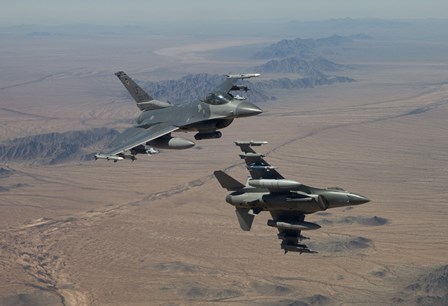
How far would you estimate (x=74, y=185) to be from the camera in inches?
7574

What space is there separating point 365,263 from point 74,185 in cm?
9562

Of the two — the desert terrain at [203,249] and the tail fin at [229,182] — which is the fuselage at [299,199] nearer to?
the tail fin at [229,182]

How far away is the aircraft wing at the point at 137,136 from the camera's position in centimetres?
5300

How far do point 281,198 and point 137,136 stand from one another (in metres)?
15.4

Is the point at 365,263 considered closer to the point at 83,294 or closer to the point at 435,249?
the point at 435,249

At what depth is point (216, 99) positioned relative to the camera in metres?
56.6

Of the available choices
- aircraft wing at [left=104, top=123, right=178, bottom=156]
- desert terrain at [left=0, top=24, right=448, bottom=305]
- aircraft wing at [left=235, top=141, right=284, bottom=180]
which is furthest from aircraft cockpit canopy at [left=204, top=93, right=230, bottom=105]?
desert terrain at [left=0, top=24, right=448, bottom=305]

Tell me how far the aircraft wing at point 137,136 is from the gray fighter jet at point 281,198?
27.0 ft

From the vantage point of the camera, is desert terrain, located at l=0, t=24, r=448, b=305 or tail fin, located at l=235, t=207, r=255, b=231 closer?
tail fin, located at l=235, t=207, r=255, b=231

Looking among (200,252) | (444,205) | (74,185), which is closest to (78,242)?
(200,252)

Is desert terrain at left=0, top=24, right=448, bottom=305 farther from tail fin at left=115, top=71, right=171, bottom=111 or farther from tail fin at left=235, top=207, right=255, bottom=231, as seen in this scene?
tail fin at left=235, top=207, right=255, bottom=231

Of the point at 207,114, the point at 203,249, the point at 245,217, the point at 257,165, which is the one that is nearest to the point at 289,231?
the point at 245,217

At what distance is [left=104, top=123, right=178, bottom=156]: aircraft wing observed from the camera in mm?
53000

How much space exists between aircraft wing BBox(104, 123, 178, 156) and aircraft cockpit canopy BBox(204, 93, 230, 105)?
11.3 feet
